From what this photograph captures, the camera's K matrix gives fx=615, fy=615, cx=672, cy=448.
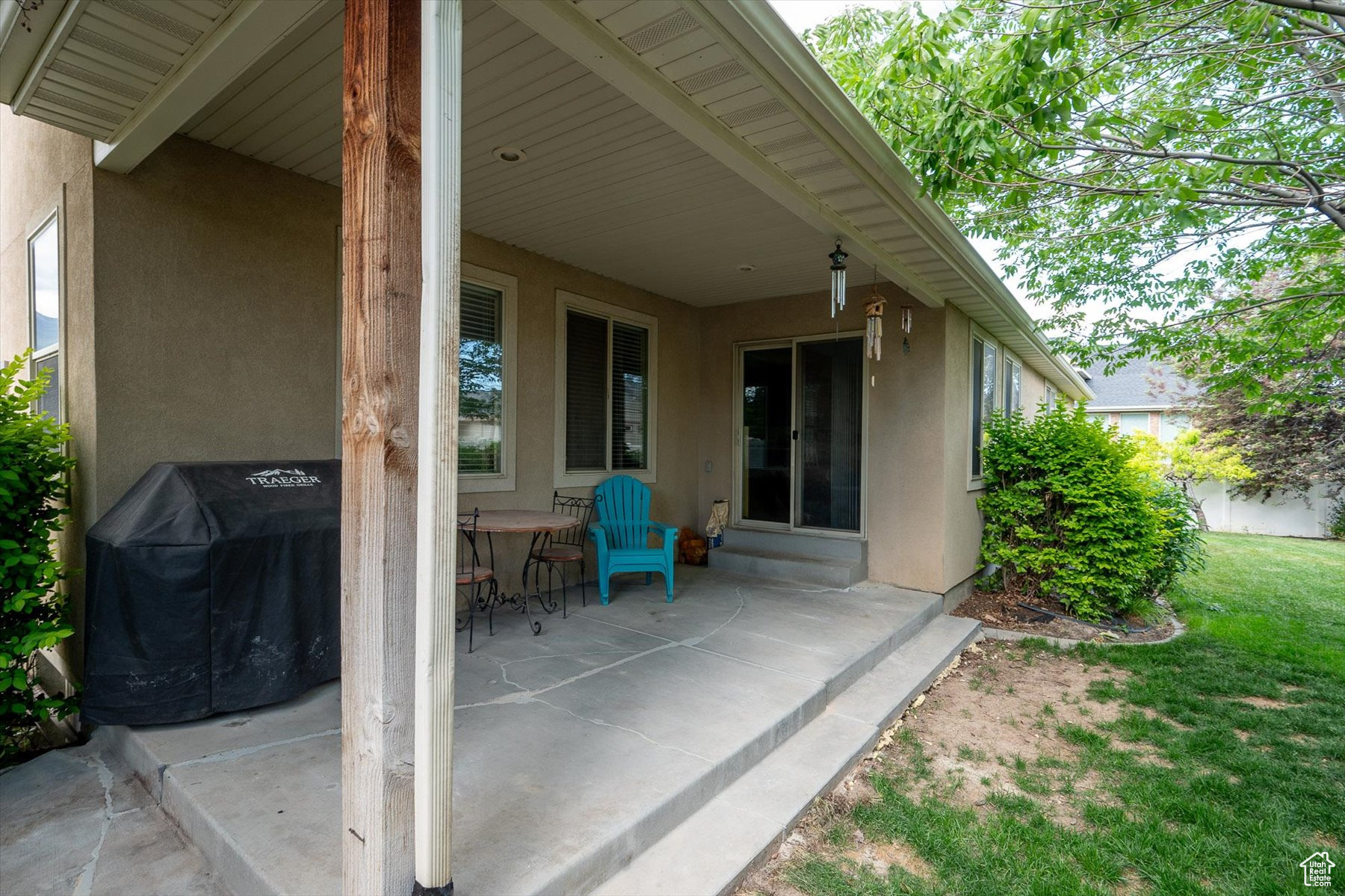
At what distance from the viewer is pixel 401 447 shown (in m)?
1.38

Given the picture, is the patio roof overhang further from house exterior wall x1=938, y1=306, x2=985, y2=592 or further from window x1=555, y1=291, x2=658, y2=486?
house exterior wall x1=938, y1=306, x2=985, y2=592

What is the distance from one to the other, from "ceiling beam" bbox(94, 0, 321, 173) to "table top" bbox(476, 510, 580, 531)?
7.19 ft

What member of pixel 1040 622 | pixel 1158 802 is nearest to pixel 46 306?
pixel 1158 802

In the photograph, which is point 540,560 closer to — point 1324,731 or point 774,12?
point 774,12

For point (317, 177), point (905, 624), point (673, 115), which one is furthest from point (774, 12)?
point (905, 624)

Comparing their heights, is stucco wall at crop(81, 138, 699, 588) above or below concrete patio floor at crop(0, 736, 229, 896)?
above

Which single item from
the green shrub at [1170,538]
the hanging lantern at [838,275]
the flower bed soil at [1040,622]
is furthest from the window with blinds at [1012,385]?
the hanging lantern at [838,275]

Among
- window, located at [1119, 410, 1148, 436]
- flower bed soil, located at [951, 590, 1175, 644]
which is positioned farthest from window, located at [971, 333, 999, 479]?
window, located at [1119, 410, 1148, 436]

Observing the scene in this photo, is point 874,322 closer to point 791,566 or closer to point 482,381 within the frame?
point 791,566

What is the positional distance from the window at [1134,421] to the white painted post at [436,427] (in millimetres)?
18664

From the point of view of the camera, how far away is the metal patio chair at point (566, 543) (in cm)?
430

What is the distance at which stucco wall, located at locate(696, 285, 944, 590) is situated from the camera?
504cm

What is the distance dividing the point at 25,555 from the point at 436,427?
2.21 meters

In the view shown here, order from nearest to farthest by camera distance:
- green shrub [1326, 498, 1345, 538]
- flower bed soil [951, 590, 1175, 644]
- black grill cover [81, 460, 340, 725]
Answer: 1. black grill cover [81, 460, 340, 725]
2. flower bed soil [951, 590, 1175, 644]
3. green shrub [1326, 498, 1345, 538]
